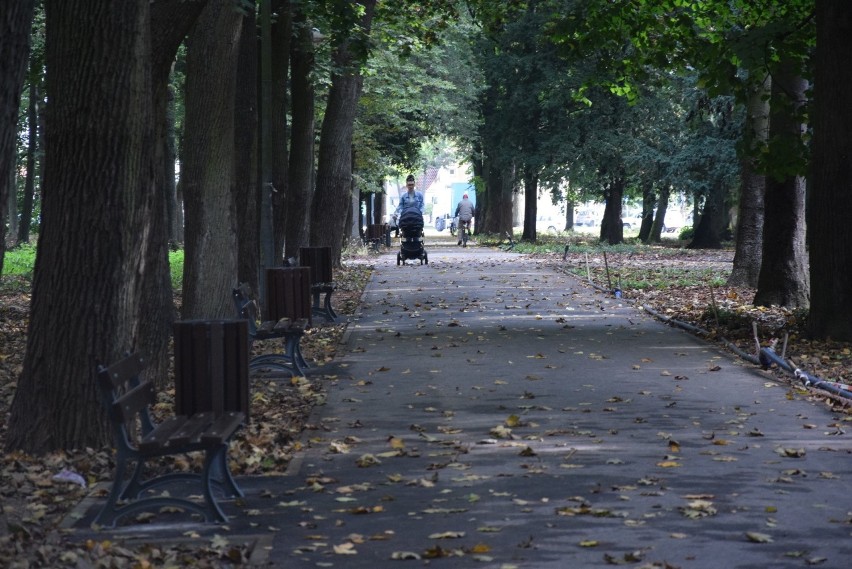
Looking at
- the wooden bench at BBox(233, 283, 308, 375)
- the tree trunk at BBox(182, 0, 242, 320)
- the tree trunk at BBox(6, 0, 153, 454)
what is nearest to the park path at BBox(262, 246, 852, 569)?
the wooden bench at BBox(233, 283, 308, 375)

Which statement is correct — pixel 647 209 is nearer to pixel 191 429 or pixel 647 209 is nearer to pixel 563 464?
pixel 563 464

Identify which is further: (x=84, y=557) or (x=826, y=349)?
(x=826, y=349)

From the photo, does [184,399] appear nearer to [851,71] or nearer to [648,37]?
[851,71]

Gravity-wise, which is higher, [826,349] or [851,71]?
[851,71]

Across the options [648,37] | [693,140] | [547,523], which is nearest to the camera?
[547,523]

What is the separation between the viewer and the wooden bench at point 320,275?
64.2 feet

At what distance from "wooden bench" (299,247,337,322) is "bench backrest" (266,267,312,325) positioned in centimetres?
464

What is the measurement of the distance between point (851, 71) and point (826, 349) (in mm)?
3168

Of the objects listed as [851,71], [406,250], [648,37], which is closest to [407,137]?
[406,250]

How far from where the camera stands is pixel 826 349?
590 inches

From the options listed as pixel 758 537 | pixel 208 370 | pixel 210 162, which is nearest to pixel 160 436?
pixel 208 370

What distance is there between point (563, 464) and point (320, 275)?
11.7 metres

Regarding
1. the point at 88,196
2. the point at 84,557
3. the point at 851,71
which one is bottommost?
the point at 84,557

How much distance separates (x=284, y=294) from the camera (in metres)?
14.6
